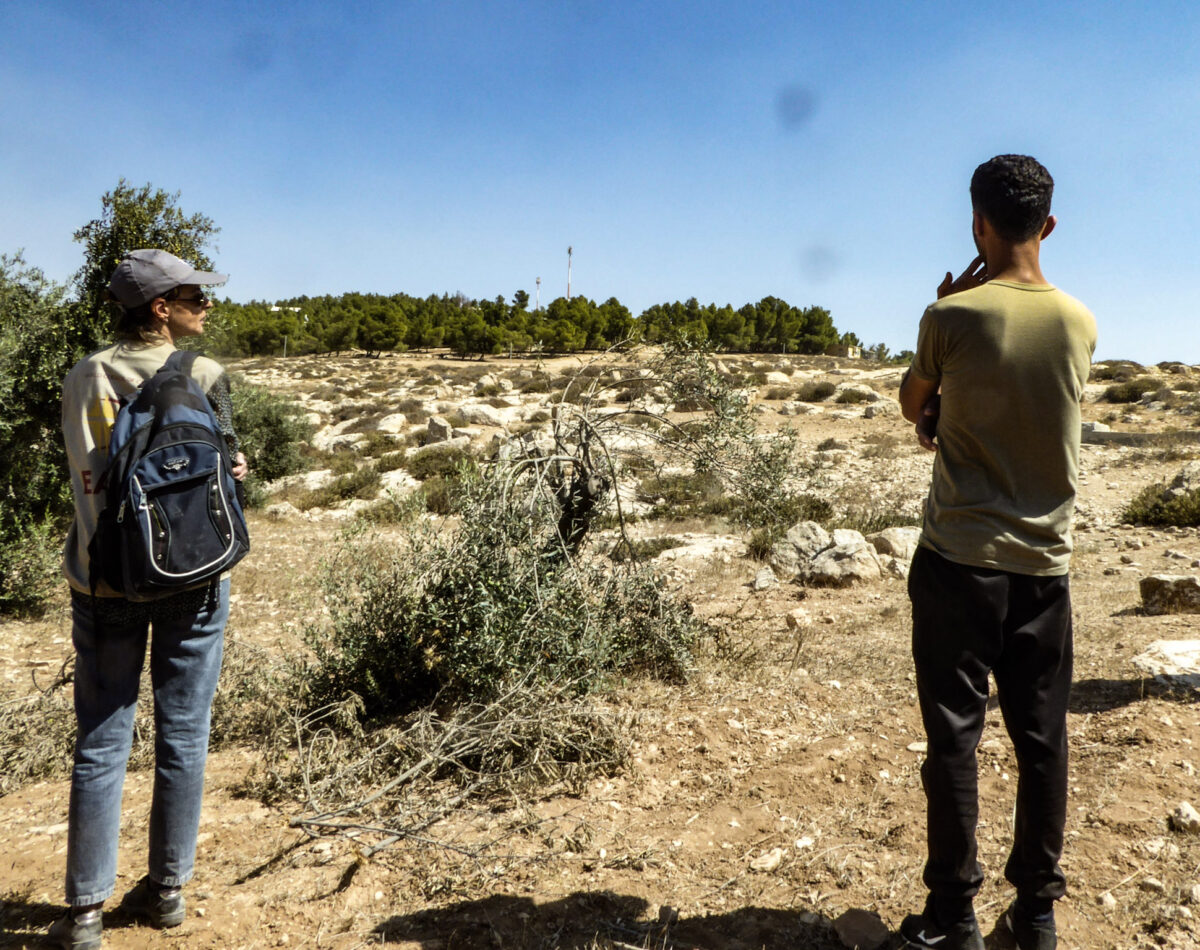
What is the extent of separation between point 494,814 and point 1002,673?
1856 mm

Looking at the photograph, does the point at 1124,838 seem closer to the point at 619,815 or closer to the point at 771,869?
the point at 771,869

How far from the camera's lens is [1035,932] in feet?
6.33

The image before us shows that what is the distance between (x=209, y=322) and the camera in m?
8.81

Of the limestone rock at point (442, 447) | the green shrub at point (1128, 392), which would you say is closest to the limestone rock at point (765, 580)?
the limestone rock at point (442, 447)

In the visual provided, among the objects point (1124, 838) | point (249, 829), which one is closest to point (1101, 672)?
point (1124, 838)

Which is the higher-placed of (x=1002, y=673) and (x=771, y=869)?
(x=1002, y=673)

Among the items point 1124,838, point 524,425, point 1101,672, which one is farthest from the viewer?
point 524,425

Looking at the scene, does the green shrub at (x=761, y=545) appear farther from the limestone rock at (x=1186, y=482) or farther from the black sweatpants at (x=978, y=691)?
the black sweatpants at (x=978, y=691)

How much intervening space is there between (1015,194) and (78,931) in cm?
291

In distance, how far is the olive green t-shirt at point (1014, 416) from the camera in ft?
5.85

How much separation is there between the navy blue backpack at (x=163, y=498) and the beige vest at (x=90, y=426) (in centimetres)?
4

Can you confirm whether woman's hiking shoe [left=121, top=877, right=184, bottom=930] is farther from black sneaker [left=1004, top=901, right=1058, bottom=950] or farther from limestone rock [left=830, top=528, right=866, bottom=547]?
limestone rock [left=830, top=528, right=866, bottom=547]

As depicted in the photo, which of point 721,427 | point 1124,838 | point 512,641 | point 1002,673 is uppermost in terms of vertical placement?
point 721,427

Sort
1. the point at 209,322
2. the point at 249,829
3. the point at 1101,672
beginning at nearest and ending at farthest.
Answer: the point at 249,829
the point at 1101,672
the point at 209,322
